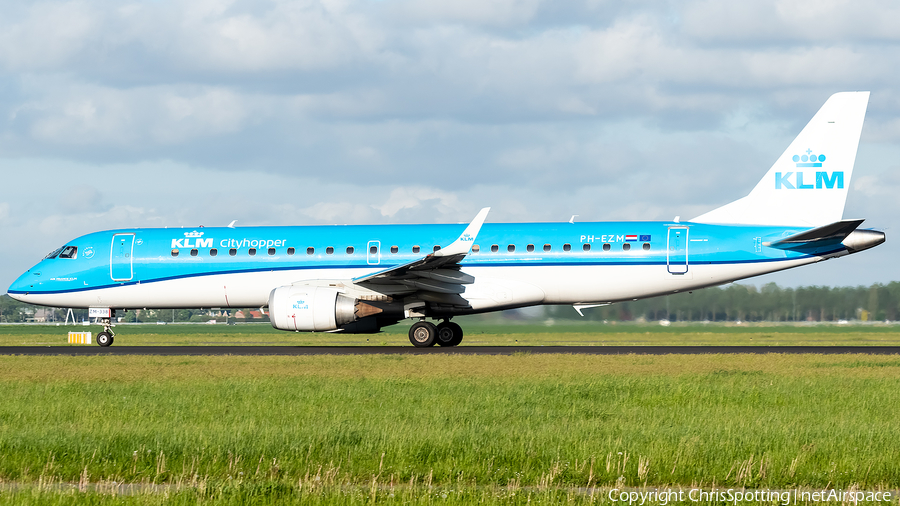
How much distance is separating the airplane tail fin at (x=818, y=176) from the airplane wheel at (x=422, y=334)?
9.20 m

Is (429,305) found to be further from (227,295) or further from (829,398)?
(829,398)

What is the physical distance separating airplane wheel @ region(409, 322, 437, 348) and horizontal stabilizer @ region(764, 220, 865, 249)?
9.66 metres

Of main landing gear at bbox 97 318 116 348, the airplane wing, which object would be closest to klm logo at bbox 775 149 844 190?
the airplane wing

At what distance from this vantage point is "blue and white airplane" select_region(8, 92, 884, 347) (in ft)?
85.0

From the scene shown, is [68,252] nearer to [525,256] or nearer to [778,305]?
[525,256]

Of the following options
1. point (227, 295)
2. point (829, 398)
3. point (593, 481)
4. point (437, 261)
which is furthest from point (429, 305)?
point (593, 481)

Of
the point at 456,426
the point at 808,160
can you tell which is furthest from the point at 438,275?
the point at 456,426

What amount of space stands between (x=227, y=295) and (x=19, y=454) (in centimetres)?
1969

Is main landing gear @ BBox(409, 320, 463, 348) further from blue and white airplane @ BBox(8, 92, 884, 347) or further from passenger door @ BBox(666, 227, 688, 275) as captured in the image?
passenger door @ BBox(666, 227, 688, 275)

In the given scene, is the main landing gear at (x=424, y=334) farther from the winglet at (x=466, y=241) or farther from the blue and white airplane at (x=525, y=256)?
the winglet at (x=466, y=241)

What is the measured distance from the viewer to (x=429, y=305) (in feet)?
89.4

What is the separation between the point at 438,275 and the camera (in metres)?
26.4

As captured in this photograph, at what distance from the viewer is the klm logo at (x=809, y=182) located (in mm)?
26938

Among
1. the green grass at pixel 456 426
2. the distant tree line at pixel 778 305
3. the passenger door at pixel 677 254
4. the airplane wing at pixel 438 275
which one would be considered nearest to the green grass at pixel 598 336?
the distant tree line at pixel 778 305
